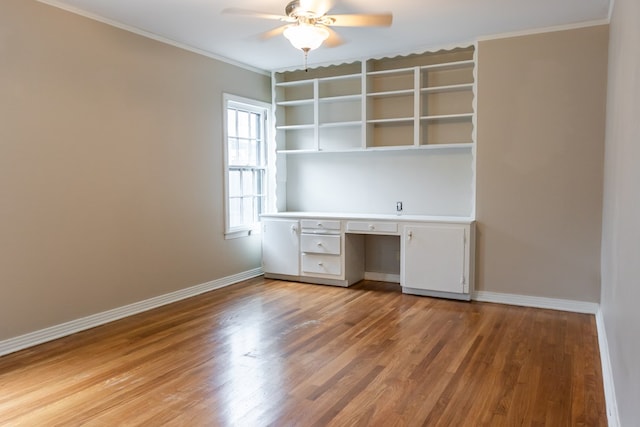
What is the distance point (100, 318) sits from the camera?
3.82m

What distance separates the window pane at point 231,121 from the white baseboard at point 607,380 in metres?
4.04

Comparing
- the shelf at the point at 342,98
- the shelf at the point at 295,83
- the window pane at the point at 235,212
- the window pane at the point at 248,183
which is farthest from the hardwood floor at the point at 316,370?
the shelf at the point at 295,83

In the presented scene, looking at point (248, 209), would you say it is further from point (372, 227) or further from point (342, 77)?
point (342, 77)

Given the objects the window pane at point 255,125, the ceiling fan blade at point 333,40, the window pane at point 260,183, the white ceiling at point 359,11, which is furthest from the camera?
the window pane at point 260,183

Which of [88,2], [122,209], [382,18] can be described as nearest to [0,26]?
[88,2]

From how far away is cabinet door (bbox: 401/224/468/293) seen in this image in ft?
14.6

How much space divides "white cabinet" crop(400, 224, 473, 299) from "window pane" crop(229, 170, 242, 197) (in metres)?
2.02

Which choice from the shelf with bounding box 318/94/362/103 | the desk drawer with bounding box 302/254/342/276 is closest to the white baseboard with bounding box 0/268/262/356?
the desk drawer with bounding box 302/254/342/276

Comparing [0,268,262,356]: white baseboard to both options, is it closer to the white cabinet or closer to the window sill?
the window sill

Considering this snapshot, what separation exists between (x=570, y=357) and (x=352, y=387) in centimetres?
155

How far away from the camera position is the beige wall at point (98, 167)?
325 cm

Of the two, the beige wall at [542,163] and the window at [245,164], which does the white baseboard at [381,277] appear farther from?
the window at [245,164]

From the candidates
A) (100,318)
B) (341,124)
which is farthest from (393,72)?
(100,318)

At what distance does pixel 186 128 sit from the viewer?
462 cm
